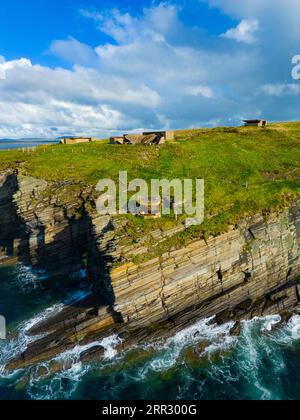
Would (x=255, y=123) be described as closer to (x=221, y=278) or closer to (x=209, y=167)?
(x=209, y=167)

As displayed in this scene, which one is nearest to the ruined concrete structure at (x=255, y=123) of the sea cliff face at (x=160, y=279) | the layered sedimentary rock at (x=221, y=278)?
the sea cliff face at (x=160, y=279)

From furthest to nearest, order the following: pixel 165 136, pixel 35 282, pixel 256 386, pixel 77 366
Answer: pixel 165 136, pixel 35 282, pixel 77 366, pixel 256 386

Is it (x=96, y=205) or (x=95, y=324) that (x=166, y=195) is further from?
(x=95, y=324)

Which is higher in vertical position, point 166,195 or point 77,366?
point 166,195

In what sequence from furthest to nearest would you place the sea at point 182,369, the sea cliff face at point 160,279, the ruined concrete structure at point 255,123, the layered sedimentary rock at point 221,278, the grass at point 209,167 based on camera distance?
the ruined concrete structure at point 255,123
the grass at point 209,167
the layered sedimentary rock at point 221,278
the sea cliff face at point 160,279
the sea at point 182,369

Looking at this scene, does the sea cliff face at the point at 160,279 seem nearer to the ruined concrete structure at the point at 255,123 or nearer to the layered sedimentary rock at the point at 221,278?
the layered sedimentary rock at the point at 221,278

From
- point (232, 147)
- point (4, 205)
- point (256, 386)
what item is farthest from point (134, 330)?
point (232, 147)
